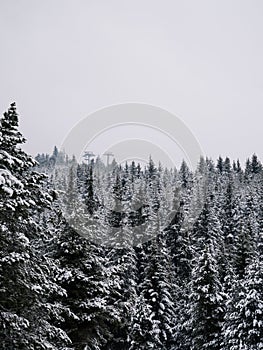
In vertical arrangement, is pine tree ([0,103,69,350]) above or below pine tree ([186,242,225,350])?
above

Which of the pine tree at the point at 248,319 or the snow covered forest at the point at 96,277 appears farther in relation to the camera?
the pine tree at the point at 248,319

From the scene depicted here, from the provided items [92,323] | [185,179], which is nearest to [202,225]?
[92,323]

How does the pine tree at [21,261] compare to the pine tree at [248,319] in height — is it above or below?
above

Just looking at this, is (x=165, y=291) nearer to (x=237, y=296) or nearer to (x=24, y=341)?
(x=237, y=296)

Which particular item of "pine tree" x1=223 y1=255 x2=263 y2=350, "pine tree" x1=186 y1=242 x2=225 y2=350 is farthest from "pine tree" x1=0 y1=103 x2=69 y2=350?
"pine tree" x1=186 y1=242 x2=225 y2=350

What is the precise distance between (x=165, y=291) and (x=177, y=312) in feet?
21.5

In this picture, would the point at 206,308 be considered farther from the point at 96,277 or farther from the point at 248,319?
the point at 96,277

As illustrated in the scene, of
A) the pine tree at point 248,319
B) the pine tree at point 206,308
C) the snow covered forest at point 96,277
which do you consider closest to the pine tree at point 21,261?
the snow covered forest at point 96,277

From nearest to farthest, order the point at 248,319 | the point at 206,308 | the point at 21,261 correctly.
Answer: the point at 21,261 < the point at 248,319 < the point at 206,308

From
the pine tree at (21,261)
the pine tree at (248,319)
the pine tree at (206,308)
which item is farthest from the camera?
the pine tree at (206,308)

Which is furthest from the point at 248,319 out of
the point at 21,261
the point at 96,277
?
the point at 21,261

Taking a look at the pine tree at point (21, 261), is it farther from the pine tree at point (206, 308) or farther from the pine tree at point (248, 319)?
the pine tree at point (206, 308)

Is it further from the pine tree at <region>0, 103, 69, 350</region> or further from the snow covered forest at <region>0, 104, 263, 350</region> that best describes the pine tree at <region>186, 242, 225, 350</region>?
the pine tree at <region>0, 103, 69, 350</region>

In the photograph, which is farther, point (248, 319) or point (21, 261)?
point (248, 319)
